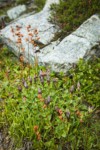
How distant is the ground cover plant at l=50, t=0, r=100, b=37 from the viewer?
711 cm

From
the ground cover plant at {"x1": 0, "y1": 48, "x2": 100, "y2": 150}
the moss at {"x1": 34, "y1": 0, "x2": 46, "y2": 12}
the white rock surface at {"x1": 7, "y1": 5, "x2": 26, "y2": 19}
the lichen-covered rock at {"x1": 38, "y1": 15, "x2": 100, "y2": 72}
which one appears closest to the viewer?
the ground cover plant at {"x1": 0, "y1": 48, "x2": 100, "y2": 150}

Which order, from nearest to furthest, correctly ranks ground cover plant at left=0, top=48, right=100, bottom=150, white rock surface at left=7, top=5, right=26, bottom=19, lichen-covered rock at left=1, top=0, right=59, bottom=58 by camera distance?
ground cover plant at left=0, top=48, right=100, bottom=150, lichen-covered rock at left=1, top=0, right=59, bottom=58, white rock surface at left=7, top=5, right=26, bottom=19

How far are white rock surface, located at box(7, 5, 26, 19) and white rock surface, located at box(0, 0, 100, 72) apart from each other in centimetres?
158

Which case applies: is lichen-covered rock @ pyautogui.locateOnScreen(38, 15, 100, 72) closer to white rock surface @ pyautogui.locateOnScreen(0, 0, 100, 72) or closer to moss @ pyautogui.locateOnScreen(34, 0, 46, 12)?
white rock surface @ pyautogui.locateOnScreen(0, 0, 100, 72)

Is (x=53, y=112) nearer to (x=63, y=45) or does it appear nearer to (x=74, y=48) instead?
(x=74, y=48)

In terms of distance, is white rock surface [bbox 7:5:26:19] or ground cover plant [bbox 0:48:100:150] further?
white rock surface [bbox 7:5:26:19]

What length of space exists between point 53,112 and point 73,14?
305 centimetres

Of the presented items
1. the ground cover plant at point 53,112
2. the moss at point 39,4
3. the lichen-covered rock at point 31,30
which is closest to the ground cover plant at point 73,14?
the lichen-covered rock at point 31,30

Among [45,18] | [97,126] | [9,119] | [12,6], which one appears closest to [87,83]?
[97,126]

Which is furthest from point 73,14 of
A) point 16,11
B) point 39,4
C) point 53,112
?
point 53,112

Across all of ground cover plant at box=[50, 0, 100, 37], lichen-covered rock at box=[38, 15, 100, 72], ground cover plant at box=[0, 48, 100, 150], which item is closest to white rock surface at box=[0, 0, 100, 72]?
lichen-covered rock at box=[38, 15, 100, 72]

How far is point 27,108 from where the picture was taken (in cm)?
505

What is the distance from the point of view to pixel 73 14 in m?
7.20

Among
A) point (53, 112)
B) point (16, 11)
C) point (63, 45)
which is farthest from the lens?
point (16, 11)
